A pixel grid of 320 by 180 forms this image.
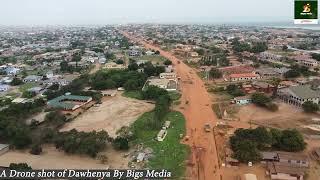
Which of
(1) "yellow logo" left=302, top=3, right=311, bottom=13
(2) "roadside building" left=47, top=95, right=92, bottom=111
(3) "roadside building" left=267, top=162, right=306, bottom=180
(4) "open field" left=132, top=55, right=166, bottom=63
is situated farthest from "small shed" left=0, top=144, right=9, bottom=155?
(4) "open field" left=132, top=55, right=166, bottom=63

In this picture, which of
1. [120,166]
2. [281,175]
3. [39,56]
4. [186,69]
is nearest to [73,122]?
[120,166]

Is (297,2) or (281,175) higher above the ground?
(297,2)

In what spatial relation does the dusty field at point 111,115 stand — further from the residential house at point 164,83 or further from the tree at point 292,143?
the tree at point 292,143

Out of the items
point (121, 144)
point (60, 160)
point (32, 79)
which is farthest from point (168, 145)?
point (32, 79)

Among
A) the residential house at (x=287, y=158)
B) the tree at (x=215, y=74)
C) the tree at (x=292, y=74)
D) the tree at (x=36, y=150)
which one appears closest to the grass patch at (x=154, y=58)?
the tree at (x=215, y=74)

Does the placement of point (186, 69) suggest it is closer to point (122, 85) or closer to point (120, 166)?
point (122, 85)

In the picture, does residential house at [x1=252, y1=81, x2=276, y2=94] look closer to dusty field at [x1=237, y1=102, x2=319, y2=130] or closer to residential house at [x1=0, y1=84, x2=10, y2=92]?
dusty field at [x1=237, y1=102, x2=319, y2=130]
